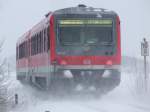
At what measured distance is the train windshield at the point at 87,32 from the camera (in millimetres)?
21547

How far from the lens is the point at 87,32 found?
856 inches

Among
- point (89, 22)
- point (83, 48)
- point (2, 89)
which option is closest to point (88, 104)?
point (83, 48)

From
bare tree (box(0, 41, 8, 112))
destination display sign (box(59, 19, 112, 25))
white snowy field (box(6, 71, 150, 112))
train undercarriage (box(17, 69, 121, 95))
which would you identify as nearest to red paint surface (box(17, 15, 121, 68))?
train undercarriage (box(17, 69, 121, 95))

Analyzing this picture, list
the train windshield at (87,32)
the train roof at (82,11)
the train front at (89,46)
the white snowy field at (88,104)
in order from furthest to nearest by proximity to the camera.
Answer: the train roof at (82,11) < the train windshield at (87,32) < the train front at (89,46) < the white snowy field at (88,104)

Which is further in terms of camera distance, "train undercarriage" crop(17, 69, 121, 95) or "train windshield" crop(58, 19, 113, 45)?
"train windshield" crop(58, 19, 113, 45)

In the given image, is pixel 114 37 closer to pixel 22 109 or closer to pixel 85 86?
pixel 85 86

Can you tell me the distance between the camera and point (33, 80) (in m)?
27.0

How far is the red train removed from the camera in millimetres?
21281

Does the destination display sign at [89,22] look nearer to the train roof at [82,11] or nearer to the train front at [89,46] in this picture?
the train front at [89,46]

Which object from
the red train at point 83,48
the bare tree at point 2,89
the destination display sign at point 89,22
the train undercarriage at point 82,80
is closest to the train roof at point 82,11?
the red train at point 83,48

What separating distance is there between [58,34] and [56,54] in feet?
2.27

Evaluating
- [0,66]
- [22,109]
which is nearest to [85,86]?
[22,109]

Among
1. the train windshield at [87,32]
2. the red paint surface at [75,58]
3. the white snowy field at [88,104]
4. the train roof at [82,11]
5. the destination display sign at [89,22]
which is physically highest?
the train roof at [82,11]

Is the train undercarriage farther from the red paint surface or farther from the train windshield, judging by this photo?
the train windshield
